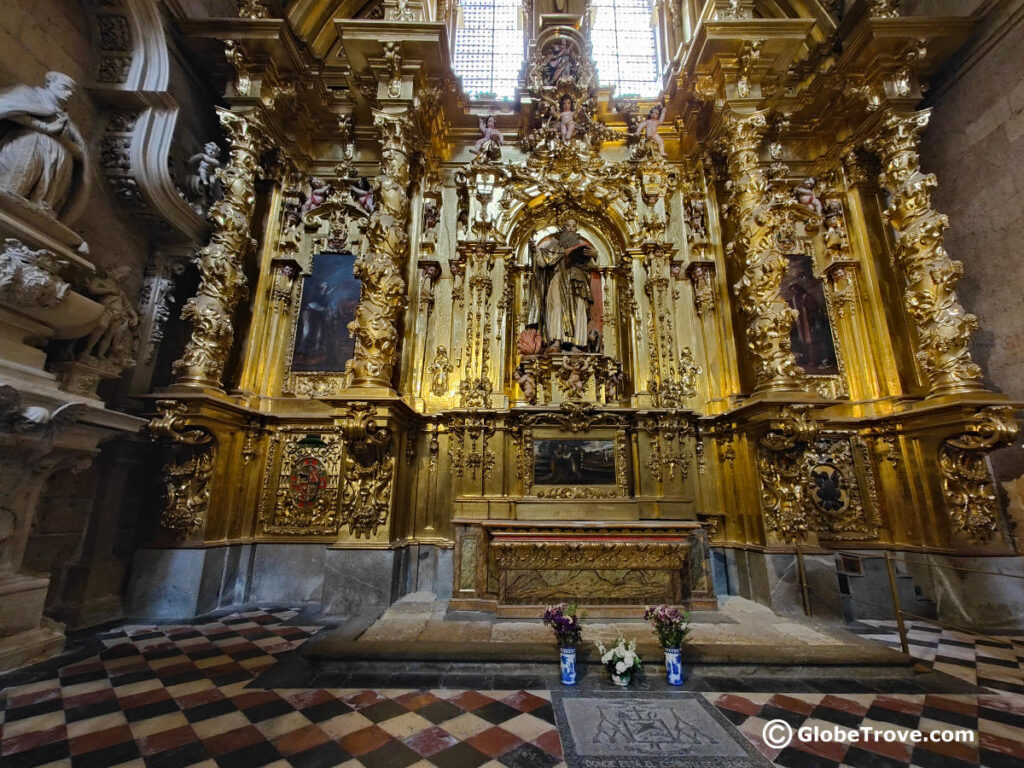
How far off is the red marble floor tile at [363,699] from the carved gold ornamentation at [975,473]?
784cm

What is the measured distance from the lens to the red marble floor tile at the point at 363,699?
362 centimetres

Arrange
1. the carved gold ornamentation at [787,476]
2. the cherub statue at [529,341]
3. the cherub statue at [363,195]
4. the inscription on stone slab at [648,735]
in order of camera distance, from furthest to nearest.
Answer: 1. the cherub statue at [363,195]
2. the cherub statue at [529,341]
3. the carved gold ornamentation at [787,476]
4. the inscription on stone slab at [648,735]

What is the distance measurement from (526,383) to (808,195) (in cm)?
654

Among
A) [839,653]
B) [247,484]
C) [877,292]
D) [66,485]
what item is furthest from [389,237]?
[877,292]

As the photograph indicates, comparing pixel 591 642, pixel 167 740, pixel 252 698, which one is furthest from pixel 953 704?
pixel 167 740

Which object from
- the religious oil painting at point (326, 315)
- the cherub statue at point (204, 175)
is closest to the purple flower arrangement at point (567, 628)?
the religious oil painting at point (326, 315)

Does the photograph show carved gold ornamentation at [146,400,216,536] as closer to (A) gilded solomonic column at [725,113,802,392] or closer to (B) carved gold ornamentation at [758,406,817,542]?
(B) carved gold ornamentation at [758,406,817,542]

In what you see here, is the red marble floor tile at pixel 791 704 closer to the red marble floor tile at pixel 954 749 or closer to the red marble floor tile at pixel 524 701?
the red marble floor tile at pixel 954 749

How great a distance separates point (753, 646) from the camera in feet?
14.8

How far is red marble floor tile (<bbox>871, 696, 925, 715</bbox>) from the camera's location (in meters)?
3.54

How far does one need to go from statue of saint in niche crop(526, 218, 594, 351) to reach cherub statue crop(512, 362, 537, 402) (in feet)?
2.32

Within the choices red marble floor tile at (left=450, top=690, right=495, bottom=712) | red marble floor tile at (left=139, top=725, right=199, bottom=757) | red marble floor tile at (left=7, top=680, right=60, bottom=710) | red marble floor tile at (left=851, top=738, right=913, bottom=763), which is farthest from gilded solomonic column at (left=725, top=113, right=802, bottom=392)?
red marble floor tile at (left=7, top=680, right=60, bottom=710)

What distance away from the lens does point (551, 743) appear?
306 centimetres

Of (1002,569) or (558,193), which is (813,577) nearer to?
(1002,569)
